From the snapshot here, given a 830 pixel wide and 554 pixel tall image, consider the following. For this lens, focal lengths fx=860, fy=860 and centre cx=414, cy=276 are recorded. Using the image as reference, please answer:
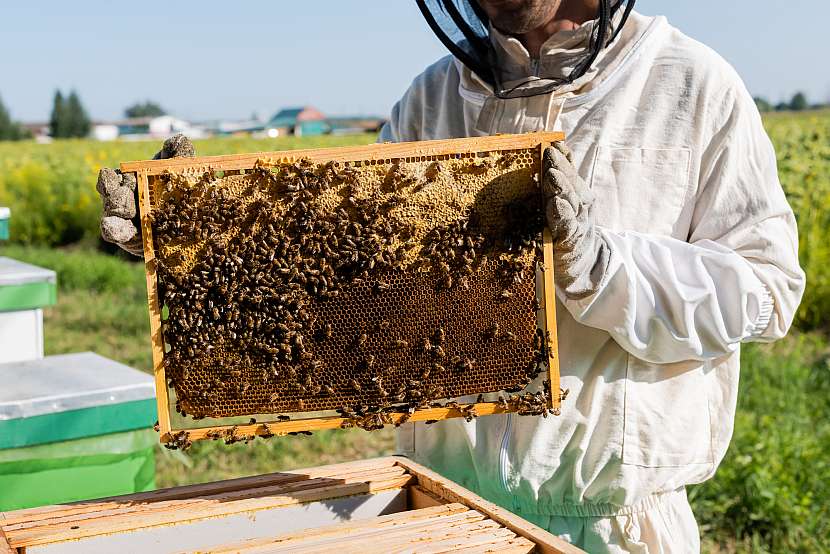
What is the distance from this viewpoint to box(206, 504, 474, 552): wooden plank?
1.92 meters

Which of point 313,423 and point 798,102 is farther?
point 798,102

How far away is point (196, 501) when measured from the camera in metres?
2.24

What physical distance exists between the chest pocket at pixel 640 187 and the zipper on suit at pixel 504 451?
653mm

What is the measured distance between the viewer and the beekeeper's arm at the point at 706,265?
226 centimetres

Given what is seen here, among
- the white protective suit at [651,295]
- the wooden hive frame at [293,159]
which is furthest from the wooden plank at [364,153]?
the white protective suit at [651,295]

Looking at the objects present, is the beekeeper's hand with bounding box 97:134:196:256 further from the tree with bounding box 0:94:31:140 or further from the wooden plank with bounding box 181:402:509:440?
the tree with bounding box 0:94:31:140

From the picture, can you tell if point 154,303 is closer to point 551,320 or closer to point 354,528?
point 354,528

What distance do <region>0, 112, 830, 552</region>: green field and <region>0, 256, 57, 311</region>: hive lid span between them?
1694mm

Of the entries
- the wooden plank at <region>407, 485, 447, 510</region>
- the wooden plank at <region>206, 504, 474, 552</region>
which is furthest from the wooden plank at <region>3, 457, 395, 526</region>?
the wooden plank at <region>206, 504, 474, 552</region>

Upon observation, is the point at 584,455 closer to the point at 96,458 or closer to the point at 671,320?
the point at 671,320

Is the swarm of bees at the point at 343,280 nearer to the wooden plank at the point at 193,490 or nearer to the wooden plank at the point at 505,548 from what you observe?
the wooden plank at the point at 193,490

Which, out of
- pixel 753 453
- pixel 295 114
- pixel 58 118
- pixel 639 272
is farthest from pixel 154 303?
pixel 58 118

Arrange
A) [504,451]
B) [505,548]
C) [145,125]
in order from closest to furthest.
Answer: [505,548] < [504,451] < [145,125]

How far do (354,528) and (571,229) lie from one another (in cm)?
90
